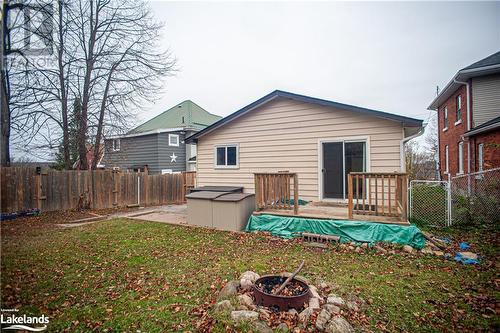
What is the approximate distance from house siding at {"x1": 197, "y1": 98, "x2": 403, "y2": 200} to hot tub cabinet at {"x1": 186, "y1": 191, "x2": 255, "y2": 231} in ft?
5.26

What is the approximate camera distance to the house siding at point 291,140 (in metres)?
6.80

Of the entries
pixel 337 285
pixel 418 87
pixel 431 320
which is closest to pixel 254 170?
pixel 337 285

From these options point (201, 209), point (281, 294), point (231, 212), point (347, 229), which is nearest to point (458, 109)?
point (347, 229)

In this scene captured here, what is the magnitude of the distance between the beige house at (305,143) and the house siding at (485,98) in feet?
22.7

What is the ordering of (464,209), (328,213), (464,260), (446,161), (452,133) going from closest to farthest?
(464,260) → (328,213) → (464,209) → (452,133) → (446,161)

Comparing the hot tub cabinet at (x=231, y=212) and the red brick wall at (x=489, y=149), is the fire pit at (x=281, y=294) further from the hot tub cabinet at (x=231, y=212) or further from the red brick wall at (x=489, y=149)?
the red brick wall at (x=489, y=149)

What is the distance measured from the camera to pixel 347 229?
5676 mm

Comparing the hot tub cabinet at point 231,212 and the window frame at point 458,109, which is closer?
the hot tub cabinet at point 231,212

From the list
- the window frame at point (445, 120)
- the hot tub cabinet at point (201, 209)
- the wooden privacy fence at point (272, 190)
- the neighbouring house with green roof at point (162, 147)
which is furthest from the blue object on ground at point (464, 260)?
the neighbouring house with green roof at point (162, 147)

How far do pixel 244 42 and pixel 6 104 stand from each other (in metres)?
11.9

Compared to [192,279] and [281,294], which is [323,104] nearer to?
[281,294]

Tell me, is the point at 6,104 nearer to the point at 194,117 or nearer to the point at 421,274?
the point at 194,117

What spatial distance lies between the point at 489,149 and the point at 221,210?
1121cm

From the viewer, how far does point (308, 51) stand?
48.0 ft
